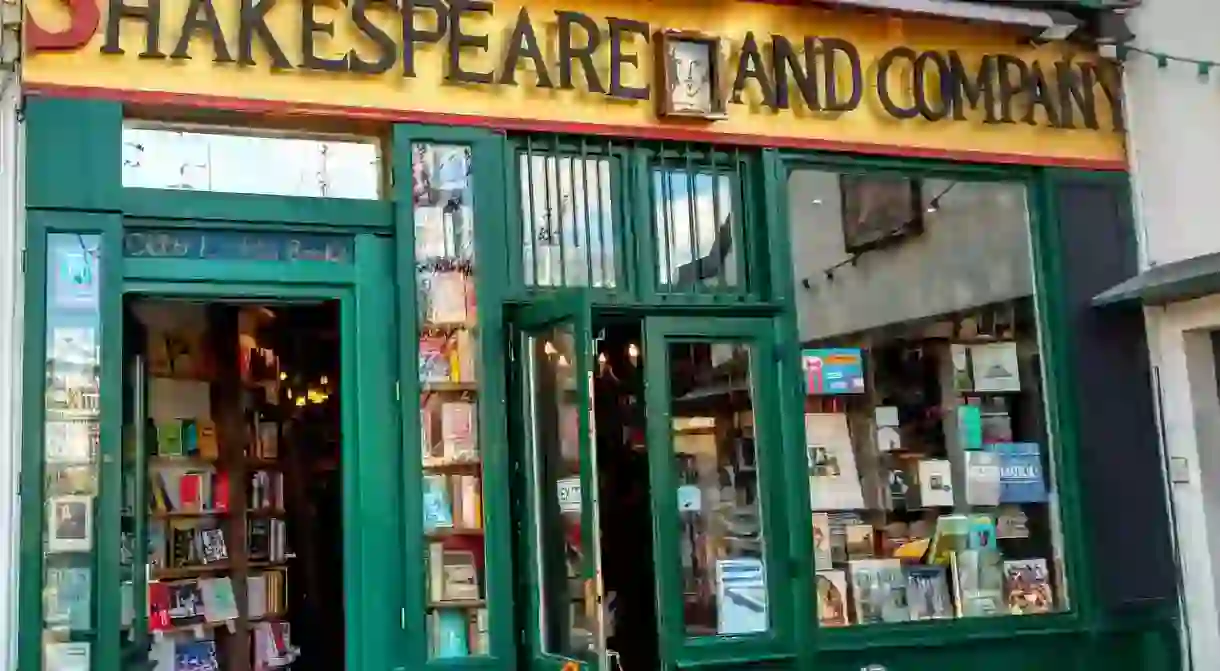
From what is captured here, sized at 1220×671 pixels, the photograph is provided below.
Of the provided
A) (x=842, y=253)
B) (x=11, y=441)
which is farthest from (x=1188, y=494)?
(x=11, y=441)

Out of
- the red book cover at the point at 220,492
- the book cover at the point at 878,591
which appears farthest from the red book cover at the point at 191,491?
the book cover at the point at 878,591

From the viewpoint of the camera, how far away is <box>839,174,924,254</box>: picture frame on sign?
7184 mm

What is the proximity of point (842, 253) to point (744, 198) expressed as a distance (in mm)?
709

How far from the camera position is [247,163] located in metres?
5.91

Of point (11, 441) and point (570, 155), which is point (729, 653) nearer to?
point (570, 155)

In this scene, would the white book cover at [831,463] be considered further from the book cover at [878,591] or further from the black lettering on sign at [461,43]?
the black lettering on sign at [461,43]

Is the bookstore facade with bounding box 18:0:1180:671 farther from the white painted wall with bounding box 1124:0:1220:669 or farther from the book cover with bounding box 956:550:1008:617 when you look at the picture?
the white painted wall with bounding box 1124:0:1220:669

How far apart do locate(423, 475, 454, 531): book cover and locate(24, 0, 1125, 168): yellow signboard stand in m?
1.72

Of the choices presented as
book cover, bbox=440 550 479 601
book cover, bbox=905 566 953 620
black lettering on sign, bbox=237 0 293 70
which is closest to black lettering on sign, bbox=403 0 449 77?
black lettering on sign, bbox=237 0 293 70

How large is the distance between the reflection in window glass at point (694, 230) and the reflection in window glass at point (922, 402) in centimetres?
40

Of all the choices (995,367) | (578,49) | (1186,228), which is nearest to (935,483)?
(995,367)

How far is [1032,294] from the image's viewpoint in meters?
7.55

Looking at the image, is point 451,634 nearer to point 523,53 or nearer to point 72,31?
point 523,53

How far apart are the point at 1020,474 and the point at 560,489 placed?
9.82 feet
